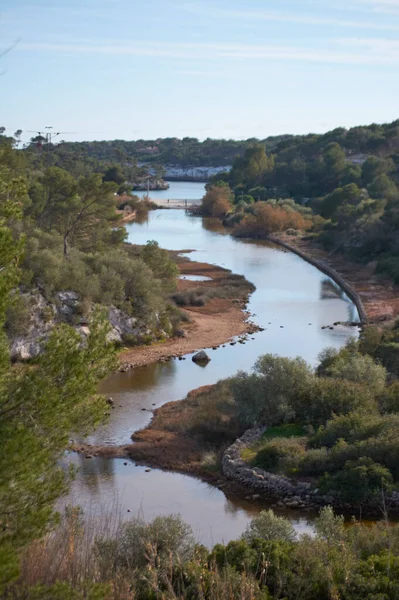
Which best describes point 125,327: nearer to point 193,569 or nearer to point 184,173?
point 193,569

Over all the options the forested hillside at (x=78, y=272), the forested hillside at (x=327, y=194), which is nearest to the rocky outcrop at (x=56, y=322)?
the forested hillside at (x=78, y=272)

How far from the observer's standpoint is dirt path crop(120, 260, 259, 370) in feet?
109

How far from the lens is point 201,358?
32.4 m

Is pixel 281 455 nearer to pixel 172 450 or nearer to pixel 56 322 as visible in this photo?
pixel 172 450

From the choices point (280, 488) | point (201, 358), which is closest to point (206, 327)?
point (201, 358)

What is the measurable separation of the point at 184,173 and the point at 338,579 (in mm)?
164574

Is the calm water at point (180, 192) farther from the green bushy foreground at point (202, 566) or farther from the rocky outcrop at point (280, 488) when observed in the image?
the green bushy foreground at point (202, 566)

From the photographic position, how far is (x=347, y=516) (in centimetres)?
1784

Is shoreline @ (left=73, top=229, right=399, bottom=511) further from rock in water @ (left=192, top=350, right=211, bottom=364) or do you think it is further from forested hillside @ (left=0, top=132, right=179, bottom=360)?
forested hillside @ (left=0, top=132, right=179, bottom=360)

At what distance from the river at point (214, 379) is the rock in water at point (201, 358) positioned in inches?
12.3

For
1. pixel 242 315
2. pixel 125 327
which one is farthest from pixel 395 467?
pixel 242 315

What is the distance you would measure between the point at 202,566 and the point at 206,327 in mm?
27991

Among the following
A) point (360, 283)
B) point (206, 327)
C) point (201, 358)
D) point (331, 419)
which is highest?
point (331, 419)

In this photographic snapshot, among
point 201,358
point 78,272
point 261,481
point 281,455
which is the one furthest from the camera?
point 78,272
